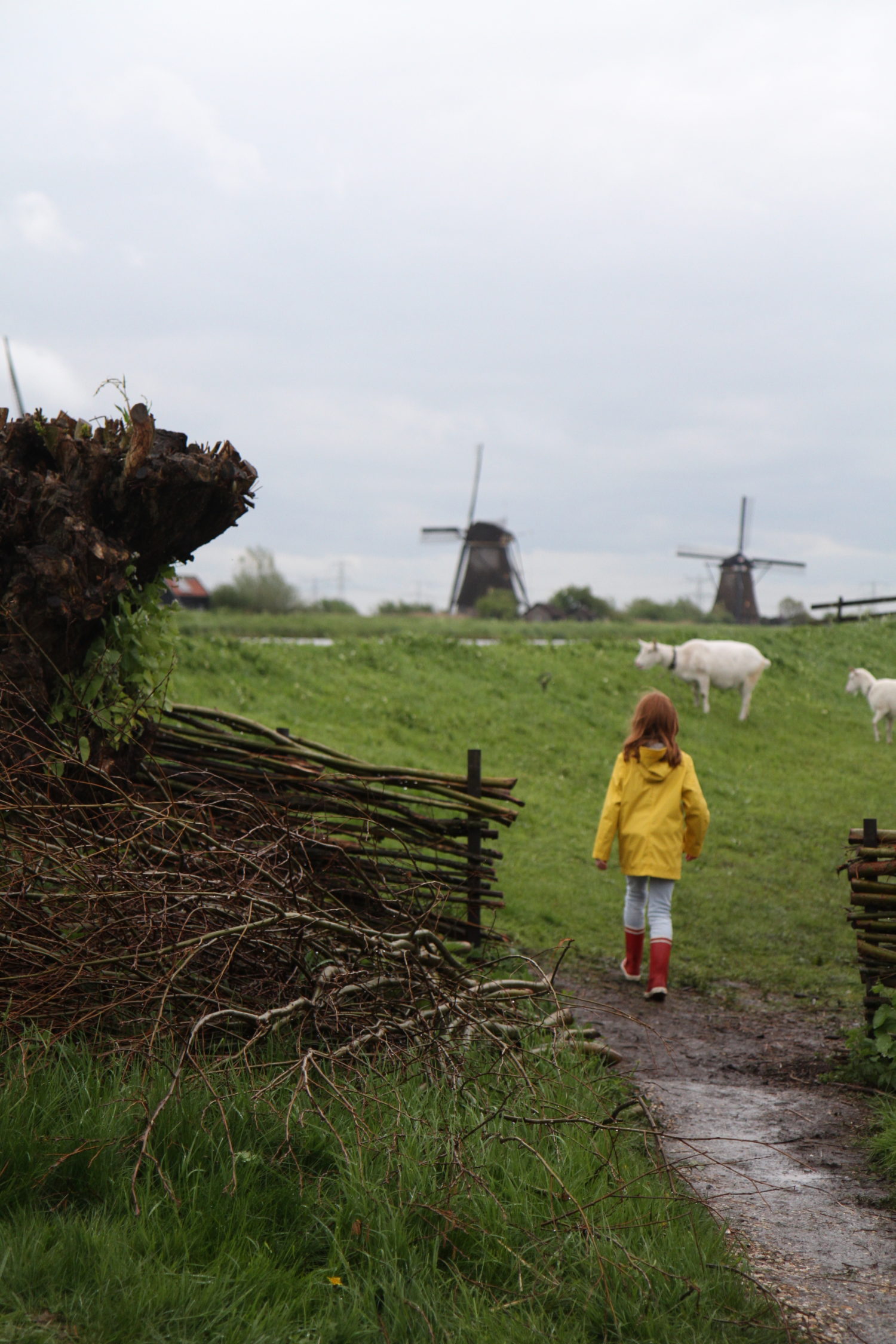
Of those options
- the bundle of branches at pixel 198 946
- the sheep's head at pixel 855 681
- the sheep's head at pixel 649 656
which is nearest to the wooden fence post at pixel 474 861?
the bundle of branches at pixel 198 946

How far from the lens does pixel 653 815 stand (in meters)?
6.67

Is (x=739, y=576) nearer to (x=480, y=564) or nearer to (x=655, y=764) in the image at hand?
(x=480, y=564)

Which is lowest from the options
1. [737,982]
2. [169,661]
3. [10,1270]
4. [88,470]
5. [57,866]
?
[737,982]

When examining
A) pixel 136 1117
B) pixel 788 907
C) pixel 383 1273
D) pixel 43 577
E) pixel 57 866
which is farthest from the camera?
pixel 788 907

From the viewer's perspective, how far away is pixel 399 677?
57.8 feet

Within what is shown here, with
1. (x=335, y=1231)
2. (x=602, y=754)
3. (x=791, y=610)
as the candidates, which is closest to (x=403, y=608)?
(x=791, y=610)

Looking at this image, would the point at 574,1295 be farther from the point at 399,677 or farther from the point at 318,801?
the point at 399,677

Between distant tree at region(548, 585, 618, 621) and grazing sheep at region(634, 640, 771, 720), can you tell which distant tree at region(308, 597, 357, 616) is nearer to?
distant tree at region(548, 585, 618, 621)

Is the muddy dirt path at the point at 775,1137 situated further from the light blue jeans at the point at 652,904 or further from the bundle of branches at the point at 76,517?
the bundle of branches at the point at 76,517

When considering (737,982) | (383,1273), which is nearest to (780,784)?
(737,982)

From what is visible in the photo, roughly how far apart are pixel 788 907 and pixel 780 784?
21.4 ft

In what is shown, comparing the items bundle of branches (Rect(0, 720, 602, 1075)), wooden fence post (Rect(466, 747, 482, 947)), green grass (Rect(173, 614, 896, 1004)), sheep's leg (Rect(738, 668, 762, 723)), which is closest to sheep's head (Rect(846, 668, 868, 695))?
green grass (Rect(173, 614, 896, 1004))

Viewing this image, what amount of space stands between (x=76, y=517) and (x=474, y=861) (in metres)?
3.08

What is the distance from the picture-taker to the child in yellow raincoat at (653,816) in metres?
6.64
